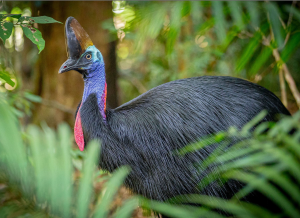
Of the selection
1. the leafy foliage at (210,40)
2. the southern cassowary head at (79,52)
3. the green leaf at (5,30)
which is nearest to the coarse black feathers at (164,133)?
the southern cassowary head at (79,52)

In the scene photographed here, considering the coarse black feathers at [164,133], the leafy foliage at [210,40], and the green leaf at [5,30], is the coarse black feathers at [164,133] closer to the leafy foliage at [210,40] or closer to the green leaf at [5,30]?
the leafy foliage at [210,40]

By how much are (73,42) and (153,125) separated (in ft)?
2.32

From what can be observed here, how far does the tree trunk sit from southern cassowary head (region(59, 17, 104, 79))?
0.84 metres

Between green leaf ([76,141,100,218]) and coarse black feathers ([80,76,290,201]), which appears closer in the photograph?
green leaf ([76,141,100,218])

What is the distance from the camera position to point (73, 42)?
1.74 meters

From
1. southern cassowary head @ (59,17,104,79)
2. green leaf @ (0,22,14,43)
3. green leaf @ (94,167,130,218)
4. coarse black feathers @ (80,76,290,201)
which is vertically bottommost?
Answer: coarse black feathers @ (80,76,290,201)

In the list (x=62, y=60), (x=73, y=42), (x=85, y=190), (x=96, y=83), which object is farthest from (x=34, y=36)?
(x=62, y=60)

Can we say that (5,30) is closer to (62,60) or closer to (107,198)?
(107,198)

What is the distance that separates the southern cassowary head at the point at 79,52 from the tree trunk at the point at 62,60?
837mm

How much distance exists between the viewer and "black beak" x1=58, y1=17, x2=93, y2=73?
5.60 feet

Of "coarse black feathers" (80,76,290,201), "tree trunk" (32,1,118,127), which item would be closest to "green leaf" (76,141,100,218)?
"coarse black feathers" (80,76,290,201)

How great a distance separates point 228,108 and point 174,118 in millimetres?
357

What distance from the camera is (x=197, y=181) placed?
5.60 feet

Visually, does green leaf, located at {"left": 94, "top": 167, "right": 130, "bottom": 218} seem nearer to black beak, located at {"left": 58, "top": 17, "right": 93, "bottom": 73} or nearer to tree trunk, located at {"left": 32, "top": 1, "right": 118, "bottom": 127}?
black beak, located at {"left": 58, "top": 17, "right": 93, "bottom": 73}
